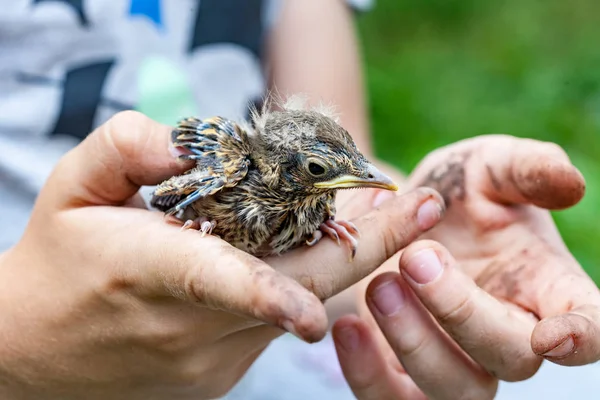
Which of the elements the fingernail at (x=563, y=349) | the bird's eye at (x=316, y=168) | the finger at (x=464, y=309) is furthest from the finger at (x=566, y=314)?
the bird's eye at (x=316, y=168)

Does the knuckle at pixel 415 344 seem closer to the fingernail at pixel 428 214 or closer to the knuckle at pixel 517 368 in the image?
the knuckle at pixel 517 368

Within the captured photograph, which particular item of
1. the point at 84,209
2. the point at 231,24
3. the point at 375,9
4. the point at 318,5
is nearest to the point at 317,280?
the point at 84,209

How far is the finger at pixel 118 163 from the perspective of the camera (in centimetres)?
185

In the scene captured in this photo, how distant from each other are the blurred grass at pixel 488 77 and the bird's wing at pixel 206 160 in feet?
10.4

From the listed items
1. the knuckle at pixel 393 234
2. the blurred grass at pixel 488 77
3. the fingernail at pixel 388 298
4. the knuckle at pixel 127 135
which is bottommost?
the blurred grass at pixel 488 77

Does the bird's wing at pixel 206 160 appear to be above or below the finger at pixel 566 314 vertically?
above

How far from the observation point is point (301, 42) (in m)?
3.40

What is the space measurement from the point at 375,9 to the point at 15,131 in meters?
5.57

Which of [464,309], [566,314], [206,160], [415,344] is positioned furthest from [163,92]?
[566,314]

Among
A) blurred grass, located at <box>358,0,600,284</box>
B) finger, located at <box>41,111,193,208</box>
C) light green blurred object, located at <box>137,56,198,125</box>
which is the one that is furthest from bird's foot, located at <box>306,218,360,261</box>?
blurred grass, located at <box>358,0,600,284</box>

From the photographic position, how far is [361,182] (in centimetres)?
177

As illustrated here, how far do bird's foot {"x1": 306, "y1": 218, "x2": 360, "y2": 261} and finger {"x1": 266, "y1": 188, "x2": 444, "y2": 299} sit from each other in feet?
0.05

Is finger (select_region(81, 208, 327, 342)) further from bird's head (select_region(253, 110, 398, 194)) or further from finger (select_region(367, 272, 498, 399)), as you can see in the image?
finger (select_region(367, 272, 498, 399))

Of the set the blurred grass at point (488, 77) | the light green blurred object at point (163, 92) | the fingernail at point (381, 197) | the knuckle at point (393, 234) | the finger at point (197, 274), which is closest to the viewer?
the finger at point (197, 274)
